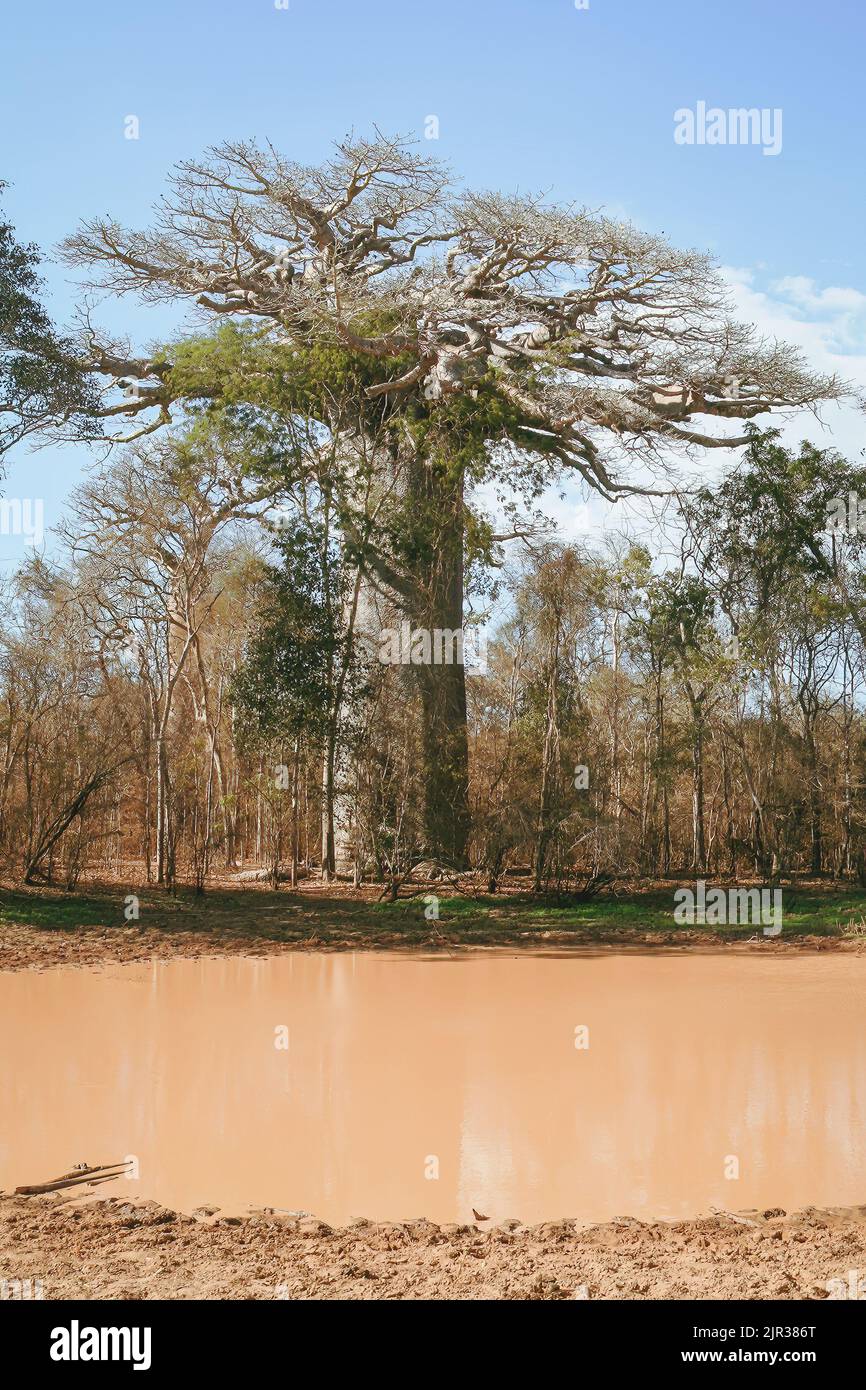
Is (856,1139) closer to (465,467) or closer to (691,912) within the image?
(691,912)

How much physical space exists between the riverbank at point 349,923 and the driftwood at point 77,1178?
527cm

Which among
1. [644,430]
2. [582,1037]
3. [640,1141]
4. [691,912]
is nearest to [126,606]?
[644,430]

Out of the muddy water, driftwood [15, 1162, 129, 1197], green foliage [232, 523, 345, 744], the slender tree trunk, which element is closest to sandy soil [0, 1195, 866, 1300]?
→ driftwood [15, 1162, 129, 1197]

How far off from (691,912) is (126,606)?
9.08 m

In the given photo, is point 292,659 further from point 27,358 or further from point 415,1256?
point 415,1256

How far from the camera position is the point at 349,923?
1288 centimetres

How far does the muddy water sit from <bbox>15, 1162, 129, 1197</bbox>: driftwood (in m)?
0.10

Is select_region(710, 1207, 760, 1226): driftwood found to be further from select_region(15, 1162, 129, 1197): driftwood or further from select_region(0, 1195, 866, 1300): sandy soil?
select_region(15, 1162, 129, 1197): driftwood

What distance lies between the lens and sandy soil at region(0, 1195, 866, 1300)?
368 cm

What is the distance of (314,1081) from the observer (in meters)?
6.54

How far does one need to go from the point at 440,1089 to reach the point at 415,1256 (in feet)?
7.79
